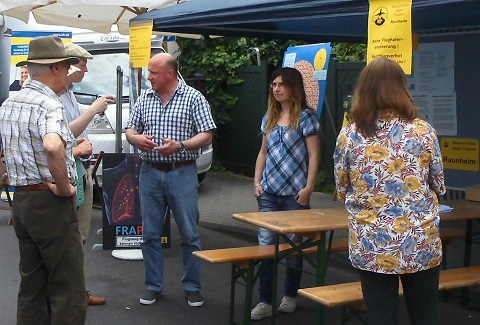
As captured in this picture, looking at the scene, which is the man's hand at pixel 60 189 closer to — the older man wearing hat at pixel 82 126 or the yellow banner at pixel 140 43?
the older man wearing hat at pixel 82 126

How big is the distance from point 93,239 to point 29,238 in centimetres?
419

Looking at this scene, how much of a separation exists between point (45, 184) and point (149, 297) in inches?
80.6

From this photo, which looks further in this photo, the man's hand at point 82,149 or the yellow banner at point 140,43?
the yellow banner at point 140,43

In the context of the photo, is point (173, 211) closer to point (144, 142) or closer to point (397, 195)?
point (144, 142)

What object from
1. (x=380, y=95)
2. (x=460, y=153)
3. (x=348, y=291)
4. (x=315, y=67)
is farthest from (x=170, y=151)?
(x=315, y=67)

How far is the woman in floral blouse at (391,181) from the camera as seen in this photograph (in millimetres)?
3615

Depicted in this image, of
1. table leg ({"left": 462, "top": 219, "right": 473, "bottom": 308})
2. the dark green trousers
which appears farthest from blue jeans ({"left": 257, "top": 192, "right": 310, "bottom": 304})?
the dark green trousers

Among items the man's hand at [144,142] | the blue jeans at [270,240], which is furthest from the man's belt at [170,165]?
the blue jeans at [270,240]

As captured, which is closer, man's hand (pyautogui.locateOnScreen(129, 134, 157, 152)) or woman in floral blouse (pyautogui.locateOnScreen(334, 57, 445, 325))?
woman in floral blouse (pyautogui.locateOnScreen(334, 57, 445, 325))

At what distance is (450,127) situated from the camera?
6773mm

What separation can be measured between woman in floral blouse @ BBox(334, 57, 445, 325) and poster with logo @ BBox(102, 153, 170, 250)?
420 cm

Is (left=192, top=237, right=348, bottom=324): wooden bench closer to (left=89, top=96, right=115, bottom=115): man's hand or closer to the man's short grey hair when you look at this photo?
(left=89, top=96, right=115, bottom=115): man's hand

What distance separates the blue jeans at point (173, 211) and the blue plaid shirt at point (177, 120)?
5.1 inches

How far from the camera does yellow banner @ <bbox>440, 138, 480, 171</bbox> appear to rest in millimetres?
6621
